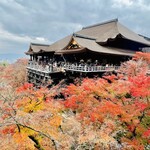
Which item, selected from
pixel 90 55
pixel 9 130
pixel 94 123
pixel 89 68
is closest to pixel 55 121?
pixel 94 123

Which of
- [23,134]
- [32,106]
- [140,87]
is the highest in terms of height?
[140,87]

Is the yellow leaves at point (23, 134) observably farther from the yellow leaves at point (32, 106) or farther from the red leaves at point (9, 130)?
the yellow leaves at point (32, 106)

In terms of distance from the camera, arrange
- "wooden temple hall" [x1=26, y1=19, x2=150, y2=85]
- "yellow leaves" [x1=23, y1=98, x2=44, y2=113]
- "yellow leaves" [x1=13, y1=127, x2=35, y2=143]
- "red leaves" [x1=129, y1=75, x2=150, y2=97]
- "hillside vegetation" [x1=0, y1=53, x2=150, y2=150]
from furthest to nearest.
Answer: "wooden temple hall" [x1=26, y1=19, x2=150, y2=85] < "yellow leaves" [x1=23, y1=98, x2=44, y2=113] < "red leaves" [x1=129, y1=75, x2=150, y2=97] < "hillside vegetation" [x1=0, y1=53, x2=150, y2=150] < "yellow leaves" [x1=13, y1=127, x2=35, y2=143]

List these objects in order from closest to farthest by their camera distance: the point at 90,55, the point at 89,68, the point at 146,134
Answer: the point at 146,134, the point at 89,68, the point at 90,55

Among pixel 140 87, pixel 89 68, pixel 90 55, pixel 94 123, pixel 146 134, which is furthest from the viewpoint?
pixel 90 55

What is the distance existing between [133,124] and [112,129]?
4.76ft

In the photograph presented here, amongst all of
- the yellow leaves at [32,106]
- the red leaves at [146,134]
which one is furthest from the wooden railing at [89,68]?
the red leaves at [146,134]

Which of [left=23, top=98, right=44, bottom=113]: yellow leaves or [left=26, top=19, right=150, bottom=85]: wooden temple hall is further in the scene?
[left=26, top=19, right=150, bottom=85]: wooden temple hall

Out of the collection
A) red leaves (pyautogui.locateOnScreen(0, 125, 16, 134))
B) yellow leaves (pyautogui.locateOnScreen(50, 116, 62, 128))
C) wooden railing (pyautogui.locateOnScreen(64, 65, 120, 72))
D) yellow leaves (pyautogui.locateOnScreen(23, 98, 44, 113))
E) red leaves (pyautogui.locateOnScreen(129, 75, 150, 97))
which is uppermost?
wooden railing (pyautogui.locateOnScreen(64, 65, 120, 72))

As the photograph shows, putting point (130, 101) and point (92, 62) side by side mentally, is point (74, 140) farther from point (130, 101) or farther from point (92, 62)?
point (92, 62)

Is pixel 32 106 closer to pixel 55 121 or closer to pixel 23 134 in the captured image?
pixel 55 121

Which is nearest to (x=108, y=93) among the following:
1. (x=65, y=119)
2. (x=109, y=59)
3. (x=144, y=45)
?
(x=65, y=119)

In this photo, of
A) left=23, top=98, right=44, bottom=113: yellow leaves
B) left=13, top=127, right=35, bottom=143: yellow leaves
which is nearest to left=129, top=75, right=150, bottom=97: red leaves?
left=23, top=98, right=44, bottom=113: yellow leaves

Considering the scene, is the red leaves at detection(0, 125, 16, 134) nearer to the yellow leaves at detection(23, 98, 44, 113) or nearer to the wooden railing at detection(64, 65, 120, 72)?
the yellow leaves at detection(23, 98, 44, 113)
